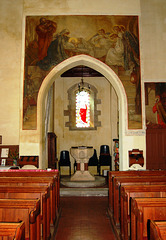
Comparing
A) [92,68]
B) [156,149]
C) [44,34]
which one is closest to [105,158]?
[156,149]

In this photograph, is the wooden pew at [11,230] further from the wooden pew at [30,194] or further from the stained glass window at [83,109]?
the stained glass window at [83,109]

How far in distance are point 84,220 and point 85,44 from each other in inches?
195

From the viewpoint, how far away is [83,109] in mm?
11227

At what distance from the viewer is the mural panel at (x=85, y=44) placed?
23.2ft

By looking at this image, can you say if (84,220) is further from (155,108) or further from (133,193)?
(155,108)

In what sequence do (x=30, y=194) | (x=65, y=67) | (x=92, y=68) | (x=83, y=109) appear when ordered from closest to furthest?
(x=30, y=194)
(x=65, y=67)
(x=92, y=68)
(x=83, y=109)

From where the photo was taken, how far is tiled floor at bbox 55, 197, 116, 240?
12.9ft

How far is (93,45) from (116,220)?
5.05 metres

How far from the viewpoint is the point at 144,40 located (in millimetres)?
8297

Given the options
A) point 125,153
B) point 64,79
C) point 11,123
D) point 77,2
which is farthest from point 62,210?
point 64,79

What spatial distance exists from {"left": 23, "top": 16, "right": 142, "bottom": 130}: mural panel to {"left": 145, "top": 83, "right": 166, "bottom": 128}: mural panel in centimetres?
135

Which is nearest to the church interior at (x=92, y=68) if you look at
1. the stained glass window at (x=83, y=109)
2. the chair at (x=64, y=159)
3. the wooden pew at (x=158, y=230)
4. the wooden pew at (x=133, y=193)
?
the wooden pew at (x=133, y=193)

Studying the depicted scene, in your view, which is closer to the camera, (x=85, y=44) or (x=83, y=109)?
(x=85, y=44)

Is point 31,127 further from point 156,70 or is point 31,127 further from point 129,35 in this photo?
point 156,70
